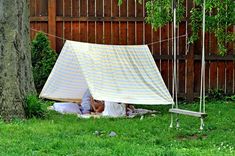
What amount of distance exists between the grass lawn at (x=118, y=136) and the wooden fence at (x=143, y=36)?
236 cm

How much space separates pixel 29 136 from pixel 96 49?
133 inches

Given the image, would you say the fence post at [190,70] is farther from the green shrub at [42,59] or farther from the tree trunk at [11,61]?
the tree trunk at [11,61]

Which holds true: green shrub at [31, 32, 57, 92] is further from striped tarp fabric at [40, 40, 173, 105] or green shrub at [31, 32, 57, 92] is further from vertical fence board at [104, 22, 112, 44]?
vertical fence board at [104, 22, 112, 44]

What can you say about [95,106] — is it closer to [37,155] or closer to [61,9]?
[61,9]

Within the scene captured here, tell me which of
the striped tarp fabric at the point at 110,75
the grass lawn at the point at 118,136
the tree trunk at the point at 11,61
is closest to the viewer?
the grass lawn at the point at 118,136

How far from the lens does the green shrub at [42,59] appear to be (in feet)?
38.0

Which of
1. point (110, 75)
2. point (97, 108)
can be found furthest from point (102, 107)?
point (110, 75)

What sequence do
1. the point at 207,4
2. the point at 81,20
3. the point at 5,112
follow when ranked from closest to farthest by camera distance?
the point at 5,112
the point at 207,4
the point at 81,20

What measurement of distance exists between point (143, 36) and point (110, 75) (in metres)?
2.32

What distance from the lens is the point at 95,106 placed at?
10.2 m

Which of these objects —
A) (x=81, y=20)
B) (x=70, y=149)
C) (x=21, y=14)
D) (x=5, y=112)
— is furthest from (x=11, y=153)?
(x=81, y=20)

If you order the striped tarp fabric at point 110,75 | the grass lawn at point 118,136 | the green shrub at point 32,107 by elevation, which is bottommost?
the grass lawn at point 118,136

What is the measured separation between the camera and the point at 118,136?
7.25 m

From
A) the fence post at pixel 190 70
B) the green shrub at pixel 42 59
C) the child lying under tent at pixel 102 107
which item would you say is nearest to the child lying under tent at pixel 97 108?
the child lying under tent at pixel 102 107
